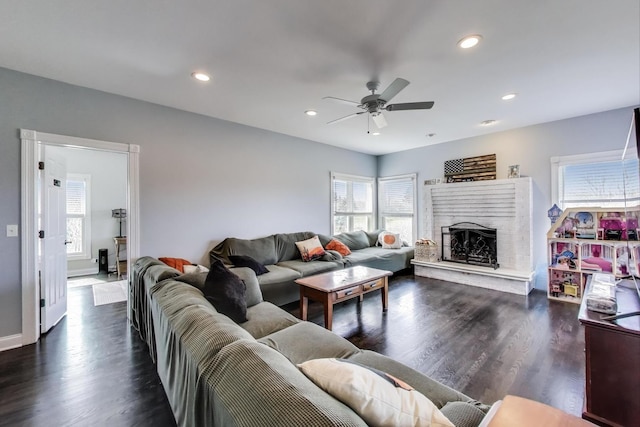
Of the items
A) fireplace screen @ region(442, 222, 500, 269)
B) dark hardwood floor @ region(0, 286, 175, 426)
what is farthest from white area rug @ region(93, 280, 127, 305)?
fireplace screen @ region(442, 222, 500, 269)

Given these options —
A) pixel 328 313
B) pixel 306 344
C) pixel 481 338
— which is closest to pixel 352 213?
pixel 328 313

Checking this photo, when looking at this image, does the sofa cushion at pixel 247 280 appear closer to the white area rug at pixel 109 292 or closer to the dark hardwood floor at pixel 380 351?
the dark hardwood floor at pixel 380 351

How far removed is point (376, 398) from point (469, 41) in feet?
8.50

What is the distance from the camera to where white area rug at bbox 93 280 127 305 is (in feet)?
13.5

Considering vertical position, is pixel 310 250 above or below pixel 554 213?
below

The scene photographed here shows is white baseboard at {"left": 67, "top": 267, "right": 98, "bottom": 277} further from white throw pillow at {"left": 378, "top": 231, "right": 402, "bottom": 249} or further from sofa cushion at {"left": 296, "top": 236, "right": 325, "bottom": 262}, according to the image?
white throw pillow at {"left": 378, "top": 231, "right": 402, "bottom": 249}

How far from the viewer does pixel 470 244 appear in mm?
5180

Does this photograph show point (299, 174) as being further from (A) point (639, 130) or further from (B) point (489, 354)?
(A) point (639, 130)

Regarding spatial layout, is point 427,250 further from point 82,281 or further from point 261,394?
point 82,281

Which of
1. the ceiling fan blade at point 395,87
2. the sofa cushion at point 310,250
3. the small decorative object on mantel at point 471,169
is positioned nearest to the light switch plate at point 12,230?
the sofa cushion at point 310,250

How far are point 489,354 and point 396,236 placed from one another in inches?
137

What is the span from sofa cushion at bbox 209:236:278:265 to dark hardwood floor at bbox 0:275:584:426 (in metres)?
0.86

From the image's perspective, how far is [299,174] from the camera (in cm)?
522

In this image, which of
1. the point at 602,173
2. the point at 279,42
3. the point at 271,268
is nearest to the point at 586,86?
the point at 602,173
